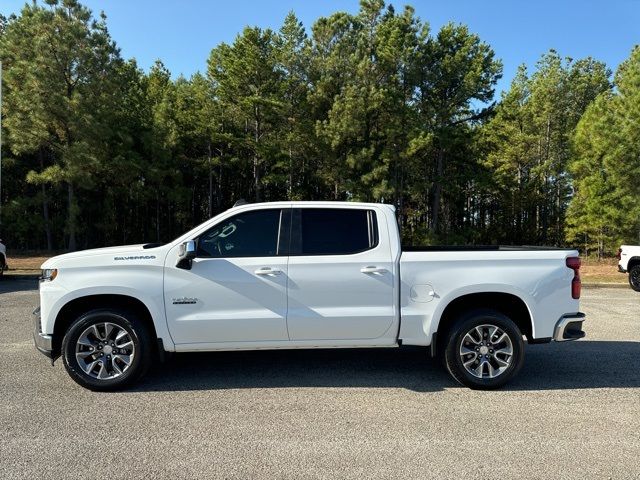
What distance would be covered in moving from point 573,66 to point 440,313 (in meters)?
39.8

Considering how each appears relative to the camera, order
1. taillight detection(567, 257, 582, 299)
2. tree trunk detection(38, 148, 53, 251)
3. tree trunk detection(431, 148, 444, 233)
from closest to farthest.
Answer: taillight detection(567, 257, 582, 299), tree trunk detection(38, 148, 53, 251), tree trunk detection(431, 148, 444, 233)

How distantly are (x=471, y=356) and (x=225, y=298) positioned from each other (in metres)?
2.58

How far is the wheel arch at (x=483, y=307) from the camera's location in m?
5.43

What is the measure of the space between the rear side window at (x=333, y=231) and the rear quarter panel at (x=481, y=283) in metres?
0.48

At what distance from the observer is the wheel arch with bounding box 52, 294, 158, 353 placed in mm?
5242

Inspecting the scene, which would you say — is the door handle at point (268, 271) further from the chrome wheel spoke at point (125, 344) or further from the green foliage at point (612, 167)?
the green foliage at point (612, 167)

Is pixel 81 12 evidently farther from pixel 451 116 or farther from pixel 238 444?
pixel 238 444

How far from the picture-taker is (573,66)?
126ft

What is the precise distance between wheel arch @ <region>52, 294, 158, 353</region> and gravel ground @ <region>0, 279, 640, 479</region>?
572 millimetres

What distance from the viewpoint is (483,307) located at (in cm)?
551

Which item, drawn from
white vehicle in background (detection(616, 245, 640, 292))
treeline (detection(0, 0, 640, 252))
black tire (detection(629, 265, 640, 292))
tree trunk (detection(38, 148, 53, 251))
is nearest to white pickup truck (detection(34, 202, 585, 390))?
white vehicle in background (detection(616, 245, 640, 292))

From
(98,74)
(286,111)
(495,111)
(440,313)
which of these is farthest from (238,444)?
(495,111)

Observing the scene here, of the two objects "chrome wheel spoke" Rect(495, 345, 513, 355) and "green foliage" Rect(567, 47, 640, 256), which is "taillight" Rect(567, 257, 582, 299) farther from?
"green foliage" Rect(567, 47, 640, 256)

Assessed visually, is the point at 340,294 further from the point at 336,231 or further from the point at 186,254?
the point at 186,254
